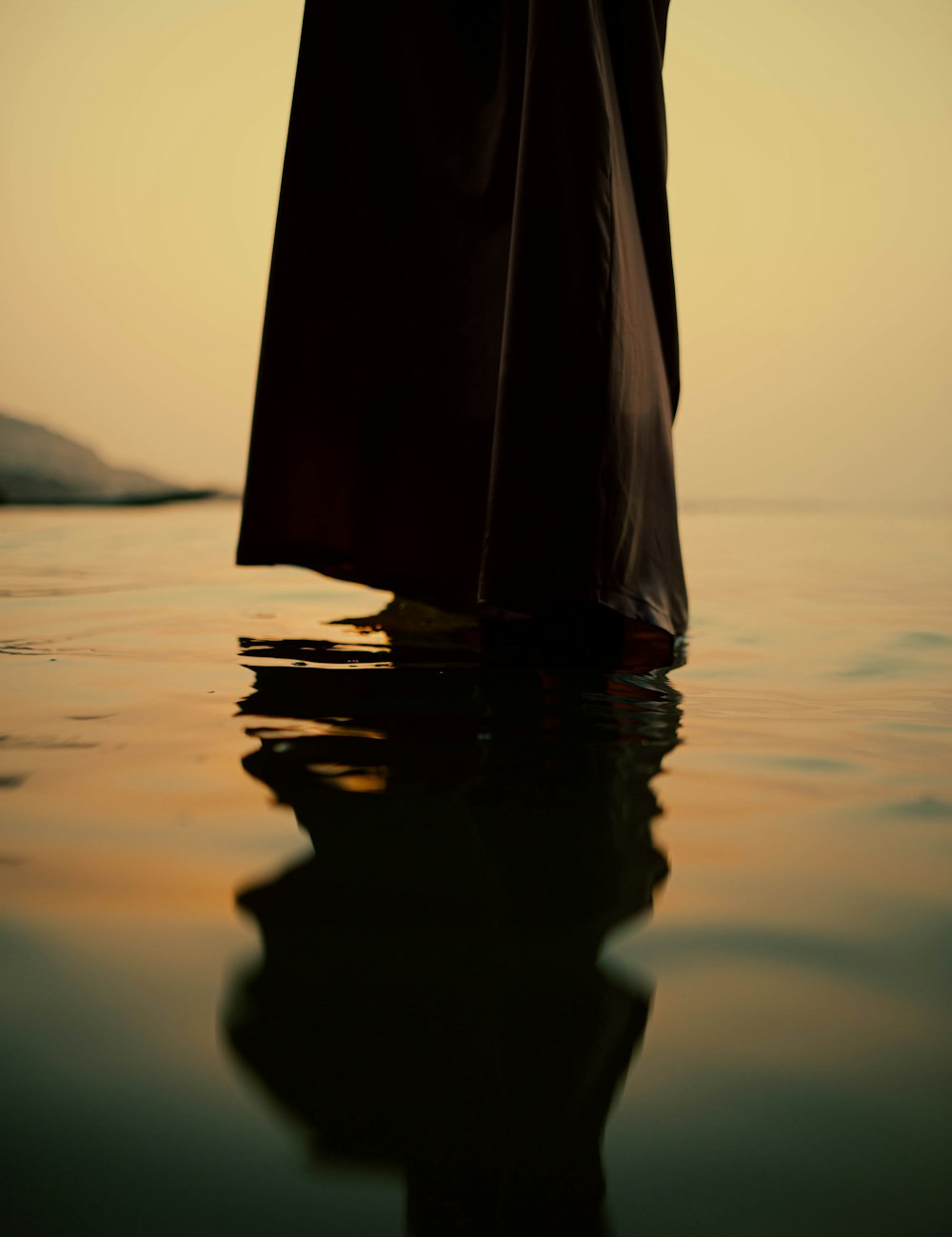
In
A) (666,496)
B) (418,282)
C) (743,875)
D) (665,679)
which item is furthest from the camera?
(418,282)

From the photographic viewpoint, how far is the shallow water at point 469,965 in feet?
0.79

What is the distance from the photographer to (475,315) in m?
1.14

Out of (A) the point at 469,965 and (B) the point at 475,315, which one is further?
(B) the point at 475,315

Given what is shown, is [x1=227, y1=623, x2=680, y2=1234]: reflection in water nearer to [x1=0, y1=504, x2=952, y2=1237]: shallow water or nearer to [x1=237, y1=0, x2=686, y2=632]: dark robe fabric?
[x1=0, y1=504, x2=952, y2=1237]: shallow water

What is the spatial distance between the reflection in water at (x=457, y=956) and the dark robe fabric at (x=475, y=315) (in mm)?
314

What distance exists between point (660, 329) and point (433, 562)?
1.19 feet

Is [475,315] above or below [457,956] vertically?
above

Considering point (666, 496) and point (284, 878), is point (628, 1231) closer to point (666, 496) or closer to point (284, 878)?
point (284, 878)

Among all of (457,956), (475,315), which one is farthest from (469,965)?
(475,315)

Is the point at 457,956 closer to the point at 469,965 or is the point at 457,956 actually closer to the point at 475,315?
the point at 469,965

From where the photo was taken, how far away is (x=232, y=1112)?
263mm

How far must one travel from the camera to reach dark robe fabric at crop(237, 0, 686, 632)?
937mm

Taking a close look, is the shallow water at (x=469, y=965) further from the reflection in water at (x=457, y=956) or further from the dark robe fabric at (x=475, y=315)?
the dark robe fabric at (x=475, y=315)

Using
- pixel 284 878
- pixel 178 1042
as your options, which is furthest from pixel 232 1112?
pixel 284 878
